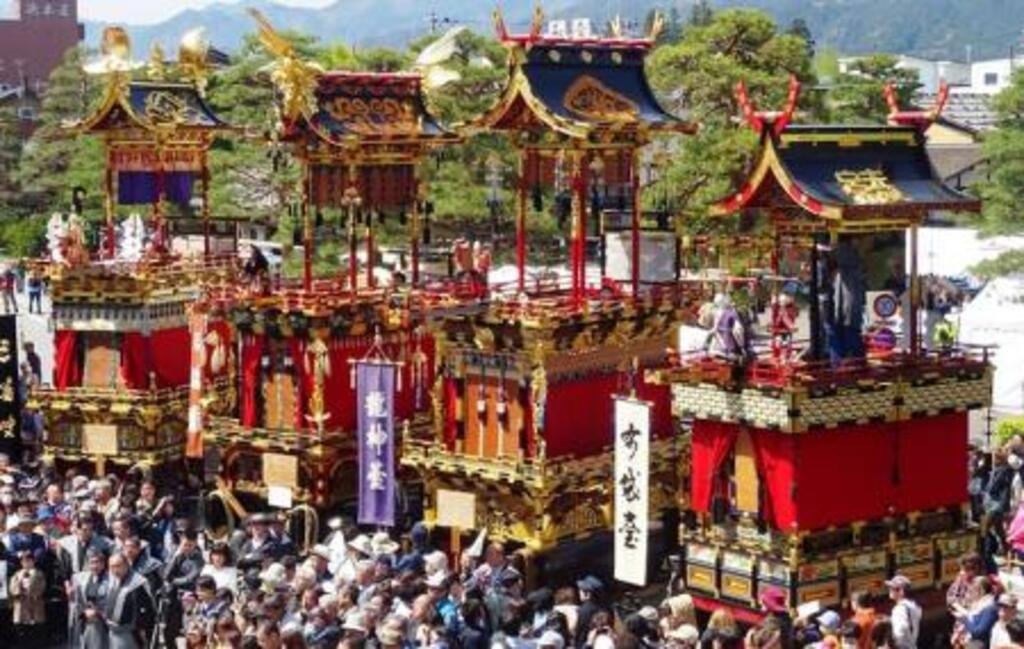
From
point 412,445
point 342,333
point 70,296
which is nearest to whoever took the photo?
point 412,445

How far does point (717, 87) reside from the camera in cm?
4275

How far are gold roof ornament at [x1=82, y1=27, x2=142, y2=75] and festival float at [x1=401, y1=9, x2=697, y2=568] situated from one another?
9566 millimetres

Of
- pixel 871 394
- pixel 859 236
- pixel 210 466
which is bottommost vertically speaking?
pixel 210 466

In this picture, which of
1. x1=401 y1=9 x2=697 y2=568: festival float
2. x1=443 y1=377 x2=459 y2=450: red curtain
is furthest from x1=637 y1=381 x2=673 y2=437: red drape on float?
x1=443 y1=377 x2=459 y2=450: red curtain

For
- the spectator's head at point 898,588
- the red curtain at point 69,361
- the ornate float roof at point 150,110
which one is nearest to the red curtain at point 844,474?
the spectator's head at point 898,588

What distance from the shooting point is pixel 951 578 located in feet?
69.1

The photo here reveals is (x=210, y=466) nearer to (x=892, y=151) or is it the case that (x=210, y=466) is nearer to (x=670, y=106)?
(x=892, y=151)

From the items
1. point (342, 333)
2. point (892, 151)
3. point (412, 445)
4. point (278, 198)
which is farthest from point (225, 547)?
point (278, 198)

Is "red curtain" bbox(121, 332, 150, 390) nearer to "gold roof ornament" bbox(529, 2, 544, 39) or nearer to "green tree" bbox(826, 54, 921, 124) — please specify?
"gold roof ornament" bbox(529, 2, 544, 39)

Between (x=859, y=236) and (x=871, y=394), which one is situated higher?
(x=859, y=236)

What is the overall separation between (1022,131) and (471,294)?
20.1 m

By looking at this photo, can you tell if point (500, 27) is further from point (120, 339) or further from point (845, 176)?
point (120, 339)

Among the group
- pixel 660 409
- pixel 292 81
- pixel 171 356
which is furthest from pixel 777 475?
pixel 171 356

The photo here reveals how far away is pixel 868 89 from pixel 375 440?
28888mm
